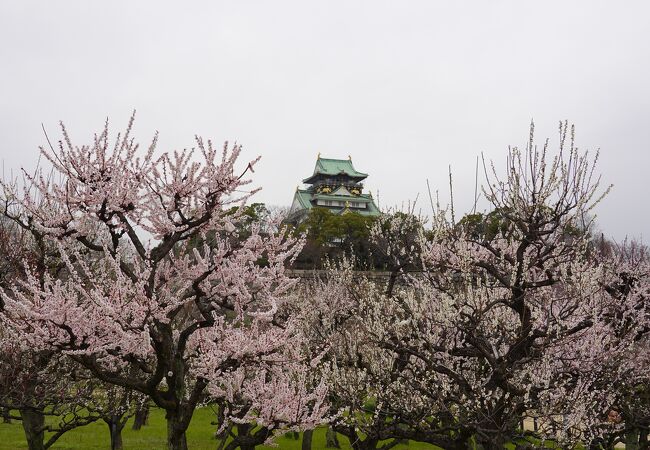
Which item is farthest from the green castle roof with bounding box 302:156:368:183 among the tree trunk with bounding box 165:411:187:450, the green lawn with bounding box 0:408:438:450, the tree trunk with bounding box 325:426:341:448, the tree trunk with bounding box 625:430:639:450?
the tree trunk with bounding box 165:411:187:450

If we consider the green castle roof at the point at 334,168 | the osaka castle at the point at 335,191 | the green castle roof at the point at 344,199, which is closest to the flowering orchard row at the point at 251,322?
the osaka castle at the point at 335,191

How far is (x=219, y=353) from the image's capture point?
7.68 meters

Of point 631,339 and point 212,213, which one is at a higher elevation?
A: point 212,213

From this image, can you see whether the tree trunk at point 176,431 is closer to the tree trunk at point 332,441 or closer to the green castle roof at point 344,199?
the tree trunk at point 332,441

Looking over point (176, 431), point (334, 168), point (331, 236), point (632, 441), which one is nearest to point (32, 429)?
point (176, 431)

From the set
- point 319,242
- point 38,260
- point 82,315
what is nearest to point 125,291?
point 82,315

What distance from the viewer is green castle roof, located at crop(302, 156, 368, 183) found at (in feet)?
258

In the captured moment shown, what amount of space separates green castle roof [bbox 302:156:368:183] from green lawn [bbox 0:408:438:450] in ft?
187

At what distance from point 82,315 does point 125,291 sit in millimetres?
584

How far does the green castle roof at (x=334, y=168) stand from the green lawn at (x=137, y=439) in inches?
2246

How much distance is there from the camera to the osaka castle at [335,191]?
73500mm

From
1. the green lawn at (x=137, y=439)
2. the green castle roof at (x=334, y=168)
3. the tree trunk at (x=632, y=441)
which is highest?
the green castle roof at (x=334, y=168)

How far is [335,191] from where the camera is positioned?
248 ft

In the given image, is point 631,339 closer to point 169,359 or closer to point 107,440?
point 169,359
